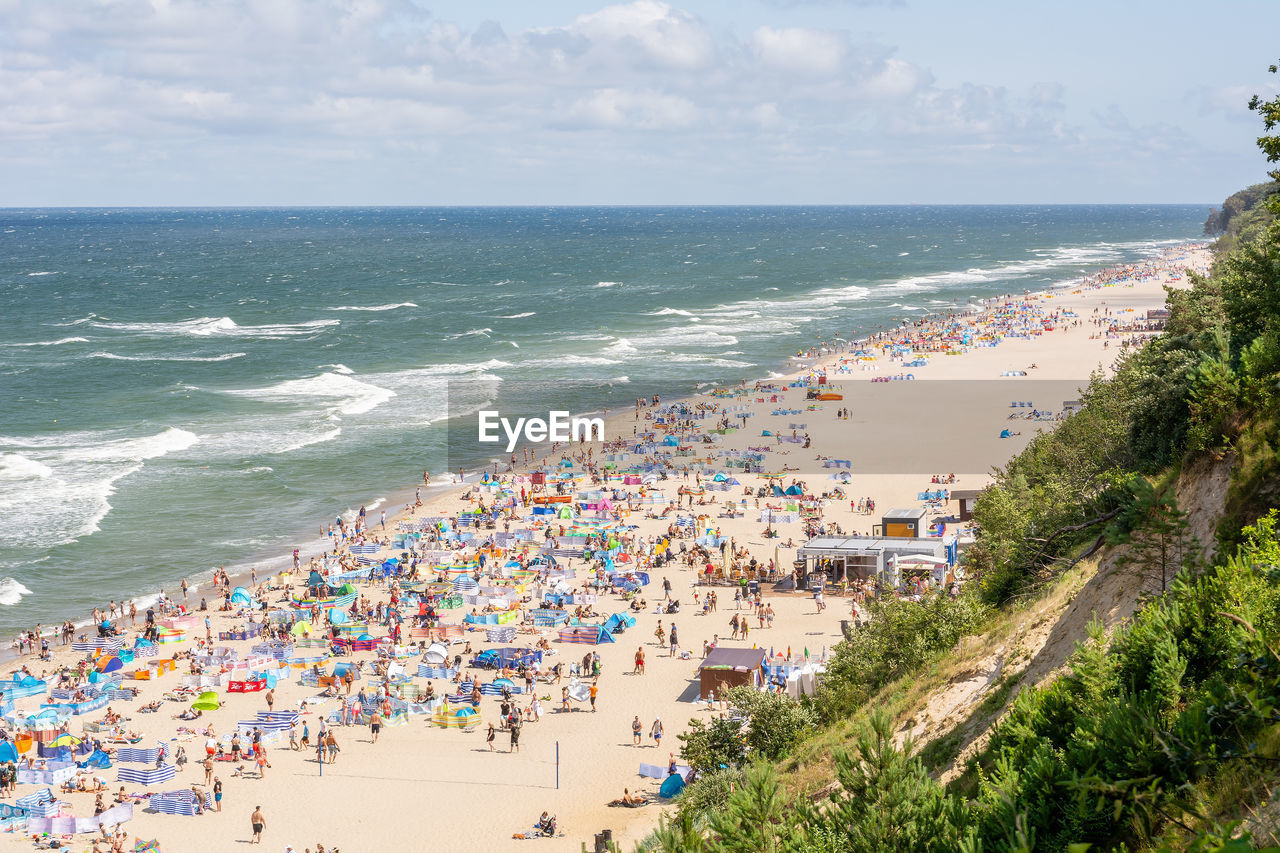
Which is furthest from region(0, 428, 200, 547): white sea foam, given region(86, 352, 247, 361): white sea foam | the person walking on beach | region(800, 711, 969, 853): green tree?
region(800, 711, 969, 853): green tree

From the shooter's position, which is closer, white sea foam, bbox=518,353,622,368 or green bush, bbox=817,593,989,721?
green bush, bbox=817,593,989,721

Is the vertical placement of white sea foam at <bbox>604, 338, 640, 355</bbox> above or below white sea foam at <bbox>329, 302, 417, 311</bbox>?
below

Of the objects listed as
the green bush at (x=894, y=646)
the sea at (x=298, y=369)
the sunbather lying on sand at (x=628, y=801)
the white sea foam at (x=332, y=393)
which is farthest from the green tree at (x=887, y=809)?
the white sea foam at (x=332, y=393)

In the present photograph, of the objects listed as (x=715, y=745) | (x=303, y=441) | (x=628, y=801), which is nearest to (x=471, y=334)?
(x=303, y=441)

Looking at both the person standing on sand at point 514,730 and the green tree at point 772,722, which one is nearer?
the green tree at point 772,722

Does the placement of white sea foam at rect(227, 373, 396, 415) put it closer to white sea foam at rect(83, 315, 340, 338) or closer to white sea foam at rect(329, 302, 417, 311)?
white sea foam at rect(83, 315, 340, 338)

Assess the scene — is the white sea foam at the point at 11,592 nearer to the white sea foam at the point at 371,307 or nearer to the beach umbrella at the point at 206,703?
the beach umbrella at the point at 206,703
